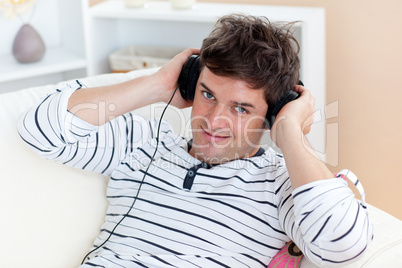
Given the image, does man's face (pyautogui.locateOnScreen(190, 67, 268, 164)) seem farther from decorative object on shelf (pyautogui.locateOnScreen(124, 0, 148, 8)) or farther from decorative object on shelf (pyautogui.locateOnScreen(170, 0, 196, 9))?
decorative object on shelf (pyautogui.locateOnScreen(124, 0, 148, 8))

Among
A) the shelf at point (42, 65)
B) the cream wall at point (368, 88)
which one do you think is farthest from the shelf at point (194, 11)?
the shelf at point (42, 65)

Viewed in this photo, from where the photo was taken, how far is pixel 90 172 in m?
1.52

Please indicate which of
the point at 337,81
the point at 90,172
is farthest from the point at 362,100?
the point at 90,172

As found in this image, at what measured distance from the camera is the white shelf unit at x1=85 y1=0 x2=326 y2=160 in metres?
2.17

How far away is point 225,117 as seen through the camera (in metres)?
1.36

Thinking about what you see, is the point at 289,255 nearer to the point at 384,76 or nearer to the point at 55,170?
the point at 55,170

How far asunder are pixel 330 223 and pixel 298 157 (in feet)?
0.53

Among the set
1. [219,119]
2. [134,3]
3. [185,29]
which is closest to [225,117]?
[219,119]

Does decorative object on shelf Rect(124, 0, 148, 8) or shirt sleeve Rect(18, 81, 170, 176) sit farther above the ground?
decorative object on shelf Rect(124, 0, 148, 8)

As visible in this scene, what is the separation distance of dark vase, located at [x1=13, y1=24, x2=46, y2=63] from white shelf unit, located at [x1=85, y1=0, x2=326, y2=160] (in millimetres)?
214

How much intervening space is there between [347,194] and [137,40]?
1781mm

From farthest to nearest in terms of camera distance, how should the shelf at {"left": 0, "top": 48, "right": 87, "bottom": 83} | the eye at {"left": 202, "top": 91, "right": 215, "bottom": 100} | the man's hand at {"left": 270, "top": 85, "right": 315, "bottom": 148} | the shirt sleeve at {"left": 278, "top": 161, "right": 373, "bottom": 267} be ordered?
1. the shelf at {"left": 0, "top": 48, "right": 87, "bottom": 83}
2. the eye at {"left": 202, "top": 91, "right": 215, "bottom": 100}
3. the man's hand at {"left": 270, "top": 85, "right": 315, "bottom": 148}
4. the shirt sleeve at {"left": 278, "top": 161, "right": 373, "bottom": 267}

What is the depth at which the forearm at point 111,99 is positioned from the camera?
143 centimetres

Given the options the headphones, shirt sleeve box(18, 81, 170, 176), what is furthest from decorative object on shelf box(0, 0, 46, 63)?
the headphones
